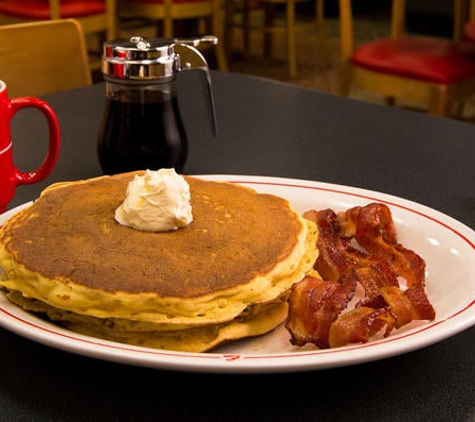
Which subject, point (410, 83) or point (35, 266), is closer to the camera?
point (35, 266)

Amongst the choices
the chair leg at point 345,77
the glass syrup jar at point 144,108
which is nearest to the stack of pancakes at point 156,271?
the glass syrup jar at point 144,108

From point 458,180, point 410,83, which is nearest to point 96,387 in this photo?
point 458,180

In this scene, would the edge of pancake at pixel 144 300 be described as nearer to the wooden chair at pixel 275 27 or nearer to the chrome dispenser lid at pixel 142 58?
the chrome dispenser lid at pixel 142 58

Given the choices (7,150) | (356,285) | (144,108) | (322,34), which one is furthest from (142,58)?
(322,34)

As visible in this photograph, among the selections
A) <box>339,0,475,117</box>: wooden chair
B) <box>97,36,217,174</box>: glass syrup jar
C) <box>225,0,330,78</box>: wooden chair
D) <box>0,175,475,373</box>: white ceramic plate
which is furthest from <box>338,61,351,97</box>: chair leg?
<box>0,175,475,373</box>: white ceramic plate

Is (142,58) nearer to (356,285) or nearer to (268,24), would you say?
(356,285)

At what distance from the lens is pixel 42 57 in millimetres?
1702

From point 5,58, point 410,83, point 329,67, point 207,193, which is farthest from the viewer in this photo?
point 329,67

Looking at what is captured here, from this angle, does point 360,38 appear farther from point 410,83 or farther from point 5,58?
point 5,58

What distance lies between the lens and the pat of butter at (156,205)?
0.68 m

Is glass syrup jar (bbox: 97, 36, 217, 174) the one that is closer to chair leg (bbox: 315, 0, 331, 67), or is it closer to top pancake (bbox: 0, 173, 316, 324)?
top pancake (bbox: 0, 173, 316, 324)

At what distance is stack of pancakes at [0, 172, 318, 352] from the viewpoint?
1.97 ft

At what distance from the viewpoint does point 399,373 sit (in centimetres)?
63

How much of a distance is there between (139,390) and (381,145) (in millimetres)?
770
